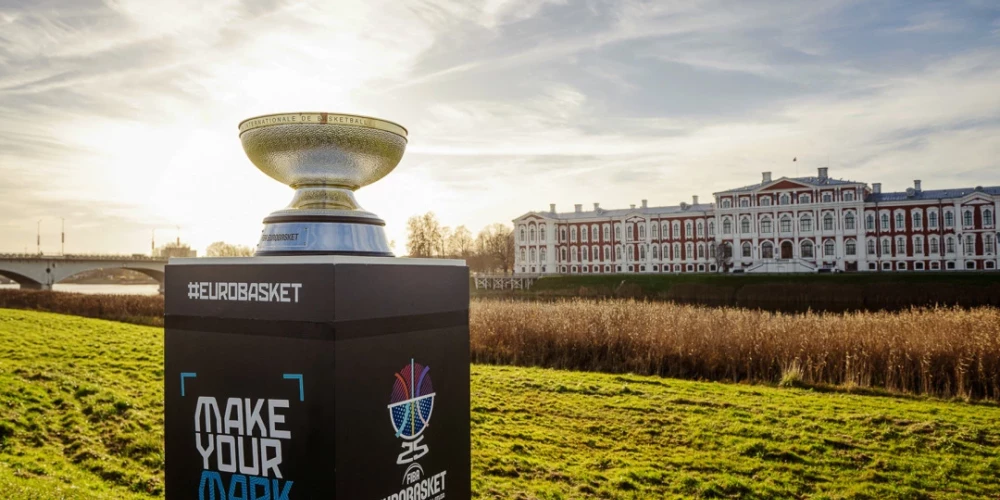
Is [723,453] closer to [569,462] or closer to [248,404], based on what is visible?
[569,462]

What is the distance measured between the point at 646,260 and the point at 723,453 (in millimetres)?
59305

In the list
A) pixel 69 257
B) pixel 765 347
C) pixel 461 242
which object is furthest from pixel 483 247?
pixel 765 347

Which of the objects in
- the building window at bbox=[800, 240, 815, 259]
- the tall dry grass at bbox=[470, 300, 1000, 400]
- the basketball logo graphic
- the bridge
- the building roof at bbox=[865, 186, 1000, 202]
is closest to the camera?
the basketball logo graphic

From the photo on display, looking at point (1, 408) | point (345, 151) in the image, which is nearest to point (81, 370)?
point (1, 408)

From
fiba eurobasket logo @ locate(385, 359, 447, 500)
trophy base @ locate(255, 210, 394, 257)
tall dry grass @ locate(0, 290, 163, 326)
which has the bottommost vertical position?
tall dry grass @ locate(0, 290, 163, 326)

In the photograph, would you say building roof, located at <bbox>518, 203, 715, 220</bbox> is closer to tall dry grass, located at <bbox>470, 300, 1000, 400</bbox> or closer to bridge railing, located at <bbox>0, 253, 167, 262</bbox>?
bridge railing, located at <bbox>0, 253, 167, 262</bbox>

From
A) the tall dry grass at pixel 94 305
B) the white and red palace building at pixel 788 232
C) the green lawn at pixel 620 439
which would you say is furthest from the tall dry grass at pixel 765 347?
the white and red palace building at pixel 788 232

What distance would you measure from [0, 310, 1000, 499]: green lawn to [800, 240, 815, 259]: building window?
52404mm

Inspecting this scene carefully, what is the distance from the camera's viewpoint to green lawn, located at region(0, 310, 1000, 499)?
5.73m

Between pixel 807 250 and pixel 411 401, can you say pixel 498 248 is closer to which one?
pixel 807 250

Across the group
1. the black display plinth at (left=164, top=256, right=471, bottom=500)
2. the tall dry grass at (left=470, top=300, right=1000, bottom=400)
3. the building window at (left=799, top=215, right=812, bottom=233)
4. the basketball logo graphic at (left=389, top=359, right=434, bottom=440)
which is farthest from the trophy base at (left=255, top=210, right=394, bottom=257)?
the building window at (left=799, top=215, right=812, bottom=233)

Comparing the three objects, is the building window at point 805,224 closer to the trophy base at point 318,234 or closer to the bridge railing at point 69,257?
the bridge railing at point 69,257

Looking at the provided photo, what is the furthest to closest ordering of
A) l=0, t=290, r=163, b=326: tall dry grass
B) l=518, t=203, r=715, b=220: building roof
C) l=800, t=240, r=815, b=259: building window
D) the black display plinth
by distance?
l=518, t=203, r=715, b=220: building roof < l=800, t=240, r=815, b=259: building window < l=0, t=290, r=163, b=326: tall dry grass < the black display plinth

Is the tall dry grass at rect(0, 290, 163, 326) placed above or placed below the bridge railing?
below
